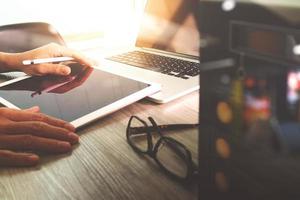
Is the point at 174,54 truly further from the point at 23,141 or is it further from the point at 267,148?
the point at 267,148

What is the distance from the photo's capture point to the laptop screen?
1.12 meters

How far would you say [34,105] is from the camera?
2.35 ft

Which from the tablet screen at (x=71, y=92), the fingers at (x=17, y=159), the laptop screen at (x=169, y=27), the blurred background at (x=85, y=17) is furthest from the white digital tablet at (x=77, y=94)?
the blurred background at (x=85, y=17)

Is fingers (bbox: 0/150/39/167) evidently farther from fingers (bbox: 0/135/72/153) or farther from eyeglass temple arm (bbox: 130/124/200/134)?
eyeglass temple arm (bbox: 130/124/200/134)

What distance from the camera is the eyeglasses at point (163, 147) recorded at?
0.51 m

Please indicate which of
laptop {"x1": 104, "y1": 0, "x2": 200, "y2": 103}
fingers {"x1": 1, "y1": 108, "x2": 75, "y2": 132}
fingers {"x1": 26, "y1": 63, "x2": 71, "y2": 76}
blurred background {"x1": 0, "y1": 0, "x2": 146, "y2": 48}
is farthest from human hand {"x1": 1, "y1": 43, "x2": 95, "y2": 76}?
blurred background {"x1": 0, "y1": 0, "x2": 146, "y2": 48}

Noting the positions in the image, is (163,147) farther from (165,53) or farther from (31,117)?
(165,53)

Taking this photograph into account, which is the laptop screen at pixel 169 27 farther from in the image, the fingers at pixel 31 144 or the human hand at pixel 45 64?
A: the fingers at pixel 31 144

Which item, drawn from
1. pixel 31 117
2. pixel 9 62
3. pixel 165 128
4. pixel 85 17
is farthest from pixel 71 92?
pixel 85 17

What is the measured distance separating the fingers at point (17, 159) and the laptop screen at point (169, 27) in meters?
0.65

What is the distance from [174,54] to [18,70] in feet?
1.62

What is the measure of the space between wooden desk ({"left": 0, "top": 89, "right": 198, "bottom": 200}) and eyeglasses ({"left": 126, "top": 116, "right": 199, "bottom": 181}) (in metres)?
0.01

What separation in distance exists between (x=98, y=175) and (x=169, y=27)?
795mm

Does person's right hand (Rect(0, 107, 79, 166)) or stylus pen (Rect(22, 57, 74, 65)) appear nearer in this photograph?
person's right hand (Rect(0, 107, 79, 166))
